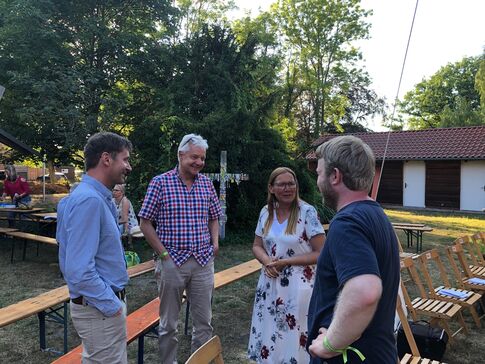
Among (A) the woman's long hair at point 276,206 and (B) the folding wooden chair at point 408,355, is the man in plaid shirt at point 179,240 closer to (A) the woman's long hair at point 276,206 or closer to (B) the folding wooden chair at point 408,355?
(A) the woman's long hair at point 276,206

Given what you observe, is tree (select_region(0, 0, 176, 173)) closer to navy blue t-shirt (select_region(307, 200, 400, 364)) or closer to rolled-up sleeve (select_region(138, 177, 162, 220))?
rolled-up sleeve (select_region(138, 177, 162, 220))

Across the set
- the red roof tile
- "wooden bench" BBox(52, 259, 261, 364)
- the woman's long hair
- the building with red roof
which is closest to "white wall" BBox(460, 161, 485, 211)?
the building with red roof

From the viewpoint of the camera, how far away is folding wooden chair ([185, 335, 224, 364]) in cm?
169

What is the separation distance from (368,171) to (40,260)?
807cm

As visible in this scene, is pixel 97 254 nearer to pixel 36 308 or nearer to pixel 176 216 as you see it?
→ pixel 176 216

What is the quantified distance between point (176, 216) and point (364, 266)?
204cm

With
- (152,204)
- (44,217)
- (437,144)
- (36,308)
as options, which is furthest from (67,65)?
(437,144)

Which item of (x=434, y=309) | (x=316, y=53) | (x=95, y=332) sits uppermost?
(x=316, y=53)

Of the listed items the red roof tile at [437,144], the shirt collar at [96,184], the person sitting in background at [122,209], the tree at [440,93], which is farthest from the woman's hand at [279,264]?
the tree at [440,93]

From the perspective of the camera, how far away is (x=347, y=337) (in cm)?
141

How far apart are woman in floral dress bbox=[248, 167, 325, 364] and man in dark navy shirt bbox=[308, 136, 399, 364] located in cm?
131

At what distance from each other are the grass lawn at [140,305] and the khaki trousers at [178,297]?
723 millimetres

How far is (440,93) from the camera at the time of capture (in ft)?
136

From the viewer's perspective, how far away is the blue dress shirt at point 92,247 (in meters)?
2.05
